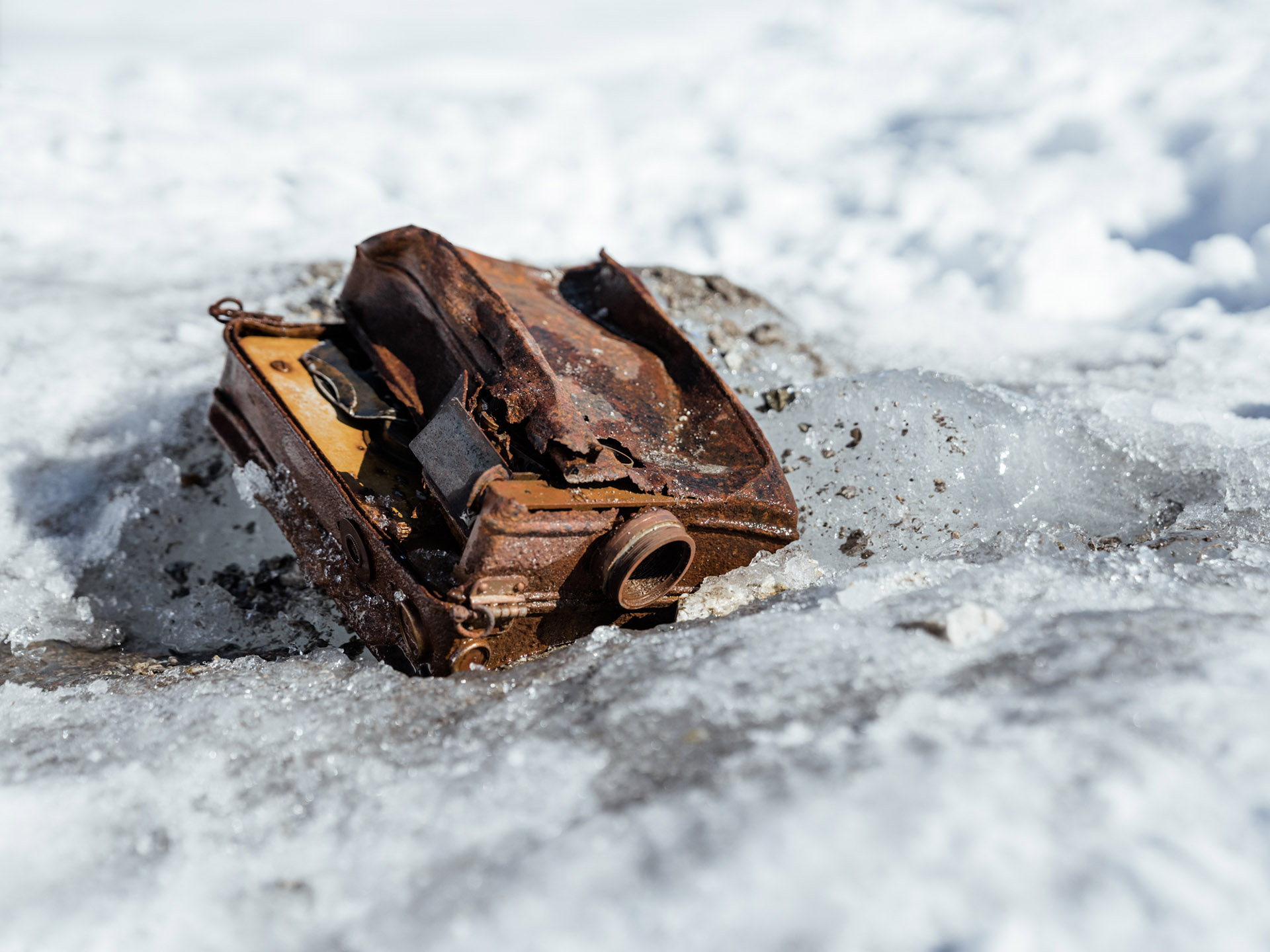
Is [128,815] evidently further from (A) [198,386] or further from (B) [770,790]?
(A) [198,386]

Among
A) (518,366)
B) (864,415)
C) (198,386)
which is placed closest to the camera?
(518,366)

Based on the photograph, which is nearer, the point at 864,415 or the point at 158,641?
the point at 158,641

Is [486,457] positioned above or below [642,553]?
above

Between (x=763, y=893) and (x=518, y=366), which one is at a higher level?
(x=518, y=366)

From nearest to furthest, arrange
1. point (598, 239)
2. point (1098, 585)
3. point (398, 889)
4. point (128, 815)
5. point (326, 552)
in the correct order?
point (398, 889) < point (128, 815) < point (1098, 585) < point (326, 552) < point (598, 239)

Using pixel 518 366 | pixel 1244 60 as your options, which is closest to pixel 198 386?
pixel 518 366

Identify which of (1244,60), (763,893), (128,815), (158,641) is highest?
(1244,60)

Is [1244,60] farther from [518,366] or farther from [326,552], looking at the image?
[326,552]
